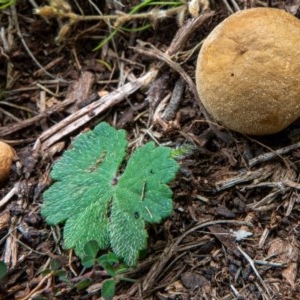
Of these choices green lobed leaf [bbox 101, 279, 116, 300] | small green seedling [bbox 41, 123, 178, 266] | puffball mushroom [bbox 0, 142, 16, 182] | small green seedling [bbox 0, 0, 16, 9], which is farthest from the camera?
small green seedling [bbox 0, 0, 16, 9]

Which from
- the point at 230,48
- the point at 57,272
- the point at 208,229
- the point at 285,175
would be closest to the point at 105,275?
the point at 57,272

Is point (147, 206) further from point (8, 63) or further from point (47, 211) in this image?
point (8, 63)

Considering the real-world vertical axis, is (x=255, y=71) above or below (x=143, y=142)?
above

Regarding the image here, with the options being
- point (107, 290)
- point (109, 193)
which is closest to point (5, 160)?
point (109, 193)

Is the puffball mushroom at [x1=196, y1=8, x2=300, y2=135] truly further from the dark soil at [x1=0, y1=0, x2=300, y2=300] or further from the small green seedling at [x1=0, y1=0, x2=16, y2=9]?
the small green seedling at [x1=0, y1=0, x2=16, y2=9]

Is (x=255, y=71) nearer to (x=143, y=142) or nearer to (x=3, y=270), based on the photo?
(x=143, y=142)

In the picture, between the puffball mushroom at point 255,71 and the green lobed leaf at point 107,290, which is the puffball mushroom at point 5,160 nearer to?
the green lobed leaf at point 107,290

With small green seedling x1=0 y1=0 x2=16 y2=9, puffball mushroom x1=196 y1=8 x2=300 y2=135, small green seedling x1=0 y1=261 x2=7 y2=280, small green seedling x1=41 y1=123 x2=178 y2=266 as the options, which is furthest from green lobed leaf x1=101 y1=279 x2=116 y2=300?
small green seedling x1=0 y1=0 x2=16 y2=9
